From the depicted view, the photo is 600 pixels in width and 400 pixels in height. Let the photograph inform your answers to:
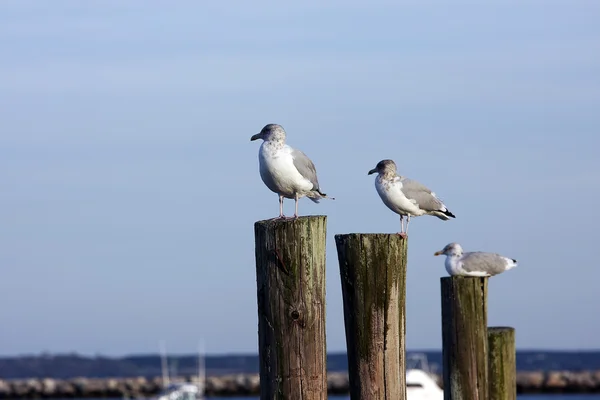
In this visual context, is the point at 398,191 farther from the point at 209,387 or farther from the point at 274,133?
the point at 209,387

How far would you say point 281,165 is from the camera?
9414 millimetres

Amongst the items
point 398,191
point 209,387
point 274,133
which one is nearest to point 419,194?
point 398,191

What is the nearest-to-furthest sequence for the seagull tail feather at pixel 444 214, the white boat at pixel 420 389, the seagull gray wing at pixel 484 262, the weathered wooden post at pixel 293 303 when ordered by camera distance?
the weathered wooden post at pixel 293 303
the seagull gray wing at pixel 484 262
the seagull tail feather at pixel 444 214
the white boat at pixel 420 389

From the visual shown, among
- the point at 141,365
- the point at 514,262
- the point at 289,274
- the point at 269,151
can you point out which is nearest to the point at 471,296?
the point at 269,151

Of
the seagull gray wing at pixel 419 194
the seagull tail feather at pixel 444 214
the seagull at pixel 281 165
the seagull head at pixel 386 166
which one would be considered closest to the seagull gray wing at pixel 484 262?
the seagull tail feather at pixel 444 214

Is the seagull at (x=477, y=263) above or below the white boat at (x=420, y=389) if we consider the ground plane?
above

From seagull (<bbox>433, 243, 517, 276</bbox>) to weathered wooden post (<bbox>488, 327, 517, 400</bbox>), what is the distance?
121 inches

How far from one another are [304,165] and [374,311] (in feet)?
7.82

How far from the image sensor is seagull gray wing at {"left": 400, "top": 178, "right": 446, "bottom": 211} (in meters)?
12.5

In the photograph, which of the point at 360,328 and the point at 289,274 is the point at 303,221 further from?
the point at 360,328

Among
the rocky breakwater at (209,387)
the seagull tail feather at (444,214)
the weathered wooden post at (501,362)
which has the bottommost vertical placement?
the rocky breakwater at (209,387)

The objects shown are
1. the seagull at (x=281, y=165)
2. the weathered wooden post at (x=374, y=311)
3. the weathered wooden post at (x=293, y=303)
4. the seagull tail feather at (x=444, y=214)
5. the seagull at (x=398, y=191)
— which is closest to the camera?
the weathered wooden post at (x=293, y=303)

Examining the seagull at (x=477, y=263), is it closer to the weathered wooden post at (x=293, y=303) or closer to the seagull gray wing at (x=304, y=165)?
the seagull gray wing at (x=304, y=165)

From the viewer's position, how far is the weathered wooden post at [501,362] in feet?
33.0
